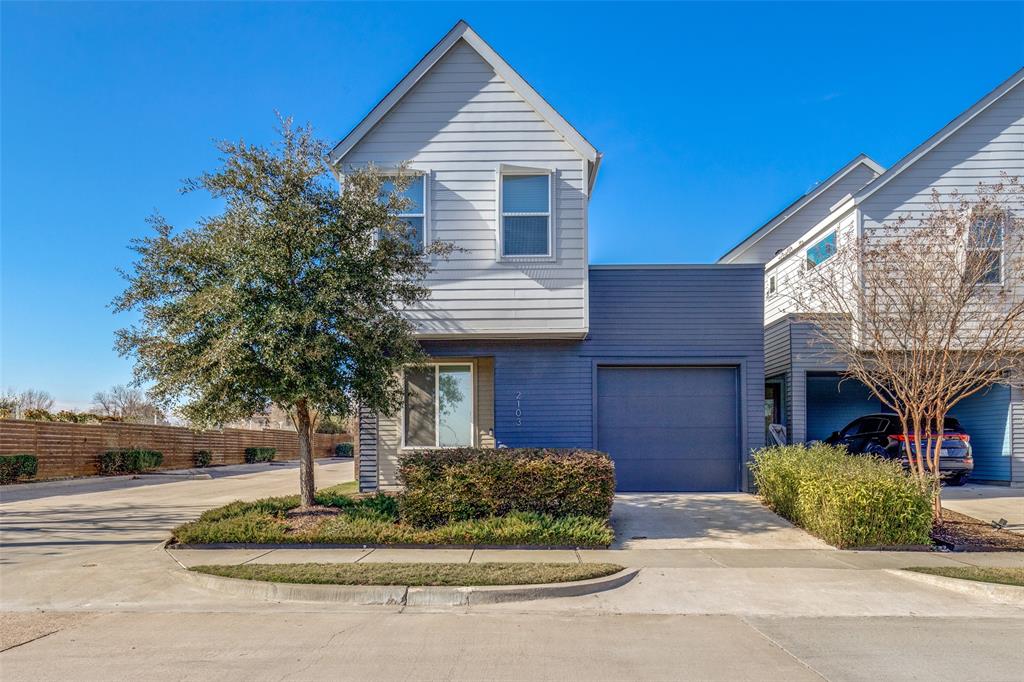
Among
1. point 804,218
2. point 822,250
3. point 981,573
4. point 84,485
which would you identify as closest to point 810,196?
point 804,218

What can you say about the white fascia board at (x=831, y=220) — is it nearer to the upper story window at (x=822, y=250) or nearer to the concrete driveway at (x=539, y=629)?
the upper story window at (x=822, y=250)

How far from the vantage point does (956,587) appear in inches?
305

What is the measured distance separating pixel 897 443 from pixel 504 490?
10522 millimetres

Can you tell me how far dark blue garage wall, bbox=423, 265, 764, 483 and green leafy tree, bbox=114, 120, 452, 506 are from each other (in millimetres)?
3637

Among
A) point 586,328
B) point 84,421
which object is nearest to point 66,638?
point 586,328

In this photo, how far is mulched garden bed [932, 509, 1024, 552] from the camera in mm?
9586

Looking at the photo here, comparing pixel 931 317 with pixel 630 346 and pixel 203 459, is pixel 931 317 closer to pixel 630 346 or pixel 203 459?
pixel 630 346

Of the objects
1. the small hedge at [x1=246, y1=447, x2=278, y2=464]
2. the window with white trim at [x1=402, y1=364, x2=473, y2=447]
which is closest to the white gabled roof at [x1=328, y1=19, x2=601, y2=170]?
the window with white trim at [x1=402, y1=364, x2=473, y2=447]

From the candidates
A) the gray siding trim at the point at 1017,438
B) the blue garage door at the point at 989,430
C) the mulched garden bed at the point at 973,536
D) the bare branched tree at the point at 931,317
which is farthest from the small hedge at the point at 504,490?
the blue garage door at the point at 989,430

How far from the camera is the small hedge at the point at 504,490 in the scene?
32.7 feet

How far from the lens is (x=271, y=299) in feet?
31.6

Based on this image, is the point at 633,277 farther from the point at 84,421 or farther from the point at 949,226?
the point at 84,421

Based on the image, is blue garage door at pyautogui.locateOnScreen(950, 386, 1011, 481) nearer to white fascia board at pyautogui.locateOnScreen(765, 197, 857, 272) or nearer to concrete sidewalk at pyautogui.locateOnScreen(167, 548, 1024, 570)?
white fascia board at pyautogui.locateOnScreen(765, 197, 857, 272)

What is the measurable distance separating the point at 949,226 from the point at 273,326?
11057 mm
